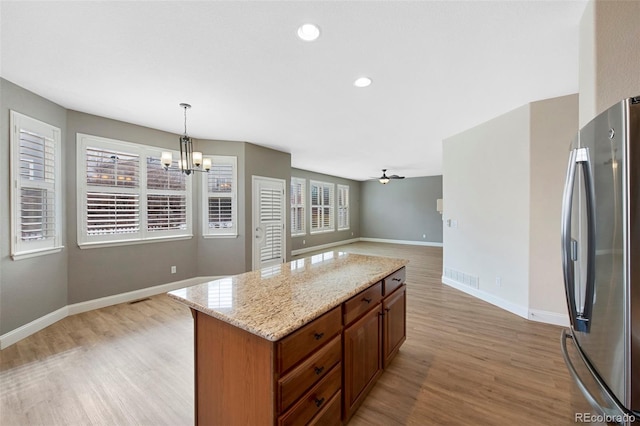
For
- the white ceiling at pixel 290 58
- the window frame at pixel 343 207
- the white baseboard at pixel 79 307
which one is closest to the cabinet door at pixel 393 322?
the white ceiling at pixel 290 58

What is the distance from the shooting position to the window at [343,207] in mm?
10391

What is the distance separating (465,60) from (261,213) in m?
4.11

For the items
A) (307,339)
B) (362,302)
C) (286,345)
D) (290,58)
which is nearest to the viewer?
(286,345)

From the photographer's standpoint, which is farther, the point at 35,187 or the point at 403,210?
the point at 403,210

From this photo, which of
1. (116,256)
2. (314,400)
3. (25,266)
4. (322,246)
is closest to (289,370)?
(314,400)

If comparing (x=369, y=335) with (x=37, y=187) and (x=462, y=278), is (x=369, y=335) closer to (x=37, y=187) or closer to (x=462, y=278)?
(x=462, y=278)

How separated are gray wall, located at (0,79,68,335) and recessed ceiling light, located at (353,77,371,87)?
3.59 meters

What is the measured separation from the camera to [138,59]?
87.4 inches

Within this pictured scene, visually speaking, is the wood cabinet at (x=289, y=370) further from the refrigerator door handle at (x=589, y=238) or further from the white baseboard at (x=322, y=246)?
the white baseboard at (x=322, y=246)

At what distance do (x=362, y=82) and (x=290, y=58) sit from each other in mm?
813

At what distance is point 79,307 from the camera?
347 cm

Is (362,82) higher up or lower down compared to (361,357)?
higher up

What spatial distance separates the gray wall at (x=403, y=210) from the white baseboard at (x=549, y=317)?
21.9 ft

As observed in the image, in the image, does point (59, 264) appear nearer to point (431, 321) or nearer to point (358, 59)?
point (358, 59)
